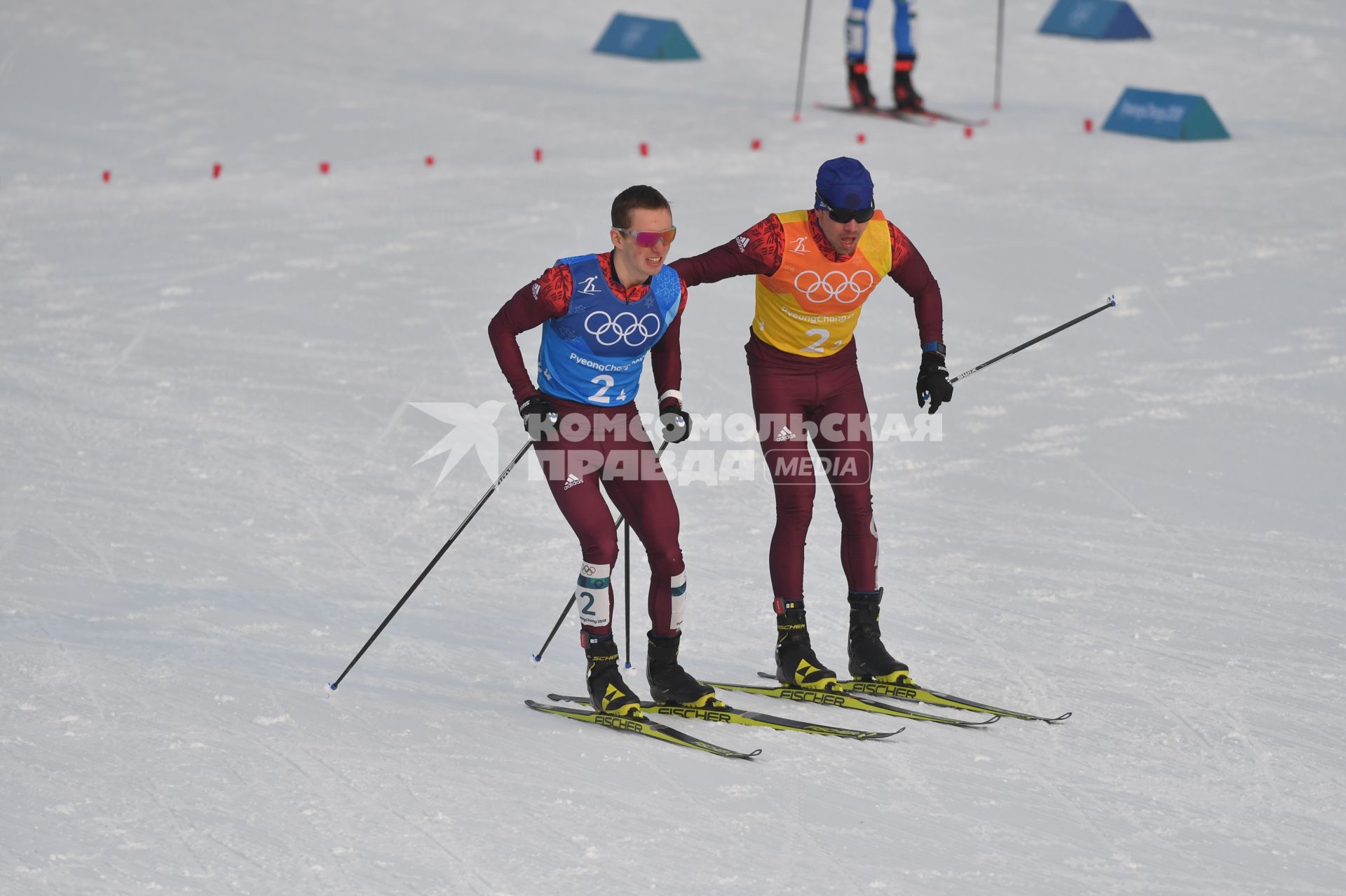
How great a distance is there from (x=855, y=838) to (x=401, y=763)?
4.17 feet

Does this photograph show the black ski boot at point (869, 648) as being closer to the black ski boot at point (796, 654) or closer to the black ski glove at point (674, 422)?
the black ski boot at point (796, 654)

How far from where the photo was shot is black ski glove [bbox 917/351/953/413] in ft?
16.5

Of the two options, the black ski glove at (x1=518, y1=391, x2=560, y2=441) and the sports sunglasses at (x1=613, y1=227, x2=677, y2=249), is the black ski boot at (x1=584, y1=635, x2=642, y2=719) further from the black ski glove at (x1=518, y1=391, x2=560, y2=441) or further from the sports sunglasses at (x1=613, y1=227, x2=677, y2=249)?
the sports sunglasses at (x1=613, y1=227, x2=677, y2=249)

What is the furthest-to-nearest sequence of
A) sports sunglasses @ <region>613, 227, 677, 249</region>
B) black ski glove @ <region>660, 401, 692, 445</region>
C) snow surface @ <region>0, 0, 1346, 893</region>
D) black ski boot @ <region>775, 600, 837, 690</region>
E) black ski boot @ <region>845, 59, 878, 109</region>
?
black ski boot @ <region>845, 59, 878, 109</region>
black ski boot @ <region>775, 600, 837, 690</region>
black ski glove @ <region>660, 401, 692, 445</region>
sports sunglasses @ <region>613, 227, 677, 249</region>
snow surface @ <region>0, 0, 1346, 893</region>

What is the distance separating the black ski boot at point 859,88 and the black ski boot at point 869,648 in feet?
31.1

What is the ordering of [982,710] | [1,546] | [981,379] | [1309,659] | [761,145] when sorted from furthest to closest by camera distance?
[761,145] → [981,379] → [1,546] → [1309,659] → [982,710]

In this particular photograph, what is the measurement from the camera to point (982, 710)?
5141 millimetres

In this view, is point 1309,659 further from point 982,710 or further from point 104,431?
point 104,431

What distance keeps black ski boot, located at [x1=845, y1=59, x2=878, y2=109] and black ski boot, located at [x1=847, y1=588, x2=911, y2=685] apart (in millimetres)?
9471

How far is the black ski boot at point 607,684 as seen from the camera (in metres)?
4.97

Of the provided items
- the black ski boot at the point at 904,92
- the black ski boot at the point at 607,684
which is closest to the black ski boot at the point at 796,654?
the black ski boot at the point at 607,684

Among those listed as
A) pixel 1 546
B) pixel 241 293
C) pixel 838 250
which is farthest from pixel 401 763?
pixel 241 293

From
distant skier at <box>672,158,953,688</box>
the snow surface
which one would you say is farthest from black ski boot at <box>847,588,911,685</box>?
the snow surface

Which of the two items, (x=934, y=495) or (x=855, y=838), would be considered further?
(x=934, y=495)
